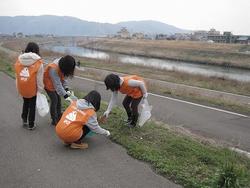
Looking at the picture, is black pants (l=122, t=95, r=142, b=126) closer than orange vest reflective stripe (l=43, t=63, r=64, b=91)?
No

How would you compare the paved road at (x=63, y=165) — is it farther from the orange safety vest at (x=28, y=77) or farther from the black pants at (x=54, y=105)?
the orange safety vest at (x=28, y=77)

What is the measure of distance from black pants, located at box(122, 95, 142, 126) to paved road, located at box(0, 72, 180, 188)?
82cm

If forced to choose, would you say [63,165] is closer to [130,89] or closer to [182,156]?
[182,156]

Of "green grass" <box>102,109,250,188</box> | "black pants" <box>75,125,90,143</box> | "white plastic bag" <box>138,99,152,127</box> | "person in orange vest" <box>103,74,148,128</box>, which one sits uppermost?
"person in orange vest" <box>103,74,148,128</box>

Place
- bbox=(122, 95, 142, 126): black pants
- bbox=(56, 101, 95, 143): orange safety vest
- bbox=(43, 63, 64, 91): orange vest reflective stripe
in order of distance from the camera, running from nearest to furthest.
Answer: bbox=(56, 101, 95, 143): orange safety vest, bbox=(43, 63, 64, 91): orange vest reflective stripe, bbox=(122, 95, 142, 126): black pants

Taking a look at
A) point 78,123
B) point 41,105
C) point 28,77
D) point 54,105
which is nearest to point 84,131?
point 78,123

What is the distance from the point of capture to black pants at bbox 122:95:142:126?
6344 millimetres

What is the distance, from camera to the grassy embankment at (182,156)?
418cm

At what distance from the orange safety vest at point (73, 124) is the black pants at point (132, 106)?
1177mm

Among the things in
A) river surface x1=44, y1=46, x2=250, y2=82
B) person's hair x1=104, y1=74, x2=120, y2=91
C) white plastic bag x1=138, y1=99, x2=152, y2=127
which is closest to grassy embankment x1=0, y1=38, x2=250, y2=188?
white plastic bag x1=138, y1=99, x2=152, y2=127

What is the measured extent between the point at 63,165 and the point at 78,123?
772 mm

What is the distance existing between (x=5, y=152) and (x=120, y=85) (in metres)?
2.16

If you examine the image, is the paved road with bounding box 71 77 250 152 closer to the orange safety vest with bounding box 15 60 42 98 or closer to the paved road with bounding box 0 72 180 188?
the paved road with bounding box 0 72 180 188

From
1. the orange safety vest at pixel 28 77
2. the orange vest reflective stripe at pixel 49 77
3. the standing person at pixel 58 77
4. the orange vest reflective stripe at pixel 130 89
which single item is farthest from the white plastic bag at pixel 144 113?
the orange safety vest at pixel 28 77
